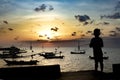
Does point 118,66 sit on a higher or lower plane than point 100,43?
lower

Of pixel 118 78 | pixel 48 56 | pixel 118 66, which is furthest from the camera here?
pixel 48 56

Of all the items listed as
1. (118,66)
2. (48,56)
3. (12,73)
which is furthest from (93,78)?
(48,56)

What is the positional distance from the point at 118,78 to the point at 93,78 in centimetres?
112

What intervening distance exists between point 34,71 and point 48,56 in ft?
579

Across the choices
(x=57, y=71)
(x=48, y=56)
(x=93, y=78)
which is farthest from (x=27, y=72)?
(x=48, y=56)

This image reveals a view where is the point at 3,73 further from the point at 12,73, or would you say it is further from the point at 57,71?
the point at 57,71

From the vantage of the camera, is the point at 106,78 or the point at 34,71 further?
the point at 34,71

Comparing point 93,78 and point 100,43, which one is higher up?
point 100,43

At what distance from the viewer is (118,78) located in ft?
41.0

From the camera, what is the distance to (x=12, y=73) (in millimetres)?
13266

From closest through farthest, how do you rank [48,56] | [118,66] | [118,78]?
1. [118,78]
2. [118,66]
3. [48,56]

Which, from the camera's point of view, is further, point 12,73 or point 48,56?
point 48,56

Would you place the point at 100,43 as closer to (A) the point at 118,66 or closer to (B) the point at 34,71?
(A) the point at 118,66

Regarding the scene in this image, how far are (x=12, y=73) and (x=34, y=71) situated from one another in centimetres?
106
